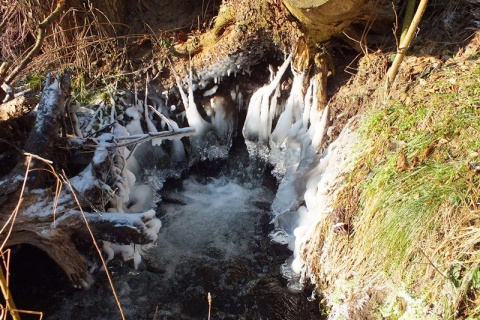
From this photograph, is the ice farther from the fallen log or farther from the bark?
the bark

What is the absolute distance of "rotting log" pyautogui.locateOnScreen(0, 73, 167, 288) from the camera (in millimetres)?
2867

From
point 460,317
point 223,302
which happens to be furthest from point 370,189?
point 223,302

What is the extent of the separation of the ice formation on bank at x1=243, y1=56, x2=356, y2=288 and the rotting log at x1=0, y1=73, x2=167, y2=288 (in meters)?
1.41

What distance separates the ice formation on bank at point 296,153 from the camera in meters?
3.64

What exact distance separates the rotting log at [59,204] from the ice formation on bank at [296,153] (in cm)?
141

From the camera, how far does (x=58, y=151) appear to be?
339cm

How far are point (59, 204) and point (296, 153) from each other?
8.25 feet

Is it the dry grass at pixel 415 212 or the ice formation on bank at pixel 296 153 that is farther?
the ice formation on bank at pixel 296 153

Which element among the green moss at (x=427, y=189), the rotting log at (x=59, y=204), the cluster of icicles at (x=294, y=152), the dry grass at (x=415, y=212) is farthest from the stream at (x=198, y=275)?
the green moss at (x=427, y=189)

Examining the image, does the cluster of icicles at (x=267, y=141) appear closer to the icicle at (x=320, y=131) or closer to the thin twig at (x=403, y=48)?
the icicle at (x=320, y=131)

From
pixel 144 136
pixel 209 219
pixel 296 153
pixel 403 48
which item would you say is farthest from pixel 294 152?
pixel 144 136

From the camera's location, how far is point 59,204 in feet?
9.68

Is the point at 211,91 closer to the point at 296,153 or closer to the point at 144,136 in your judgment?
the point at 296,153

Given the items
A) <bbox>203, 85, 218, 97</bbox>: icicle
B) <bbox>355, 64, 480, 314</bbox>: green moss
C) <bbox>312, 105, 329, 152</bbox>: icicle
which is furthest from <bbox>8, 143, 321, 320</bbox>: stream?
<bbox>203, 85, 218, 97</bbox>: icicle
